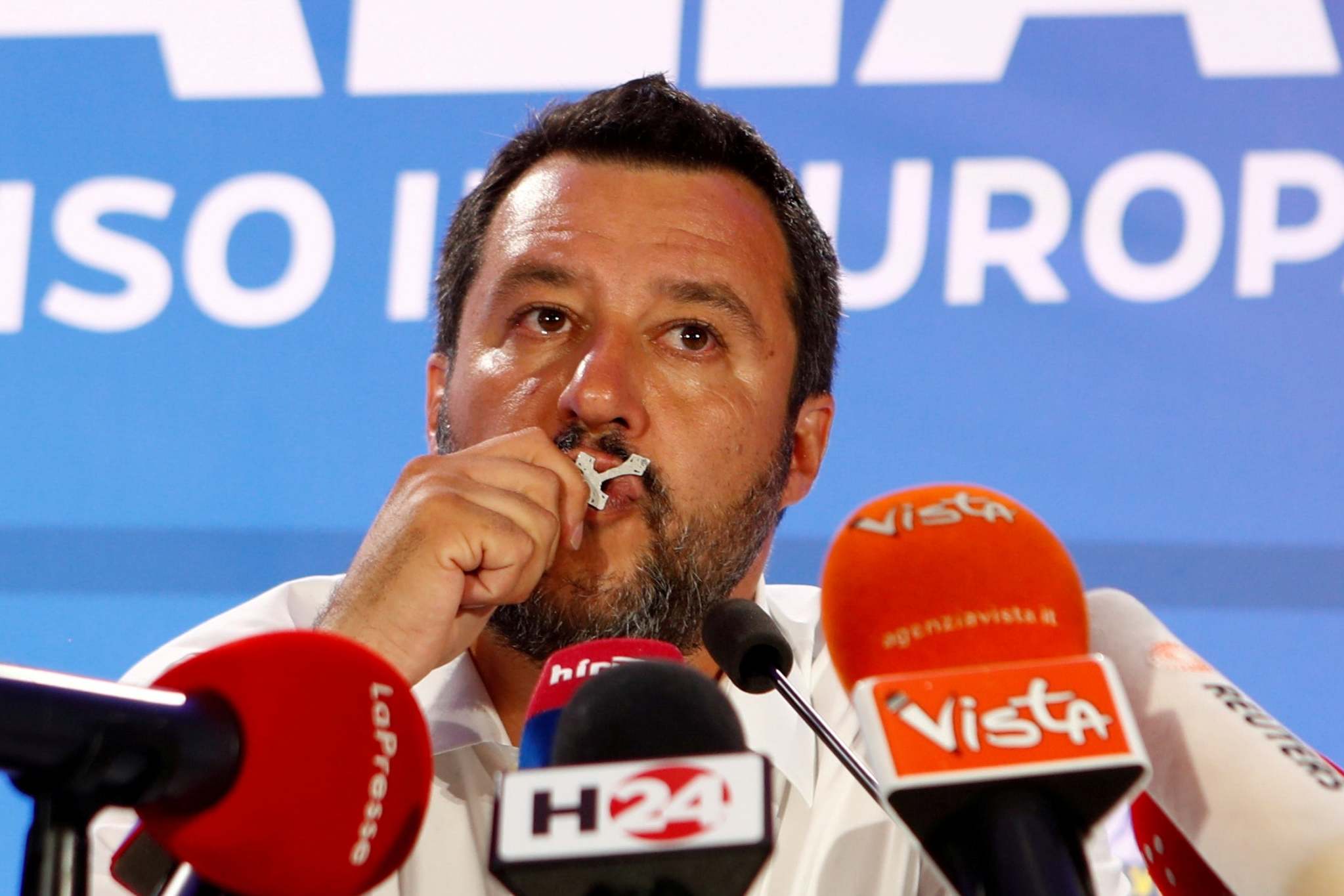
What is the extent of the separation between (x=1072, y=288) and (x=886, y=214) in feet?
1.21

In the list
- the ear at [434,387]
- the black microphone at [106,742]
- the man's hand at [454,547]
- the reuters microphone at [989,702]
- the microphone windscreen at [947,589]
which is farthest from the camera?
the ear at [434,387]

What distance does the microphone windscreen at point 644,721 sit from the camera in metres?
0.97

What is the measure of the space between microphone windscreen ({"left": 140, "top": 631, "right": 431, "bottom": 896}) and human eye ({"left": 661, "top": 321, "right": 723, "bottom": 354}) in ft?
4.66

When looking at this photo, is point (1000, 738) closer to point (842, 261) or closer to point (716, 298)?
point (716, 298)

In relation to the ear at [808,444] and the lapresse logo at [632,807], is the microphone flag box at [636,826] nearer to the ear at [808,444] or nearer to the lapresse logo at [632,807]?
the lapresse logo at [632,807]

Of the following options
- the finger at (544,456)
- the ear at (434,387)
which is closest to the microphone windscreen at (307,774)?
the finger at (544,456)

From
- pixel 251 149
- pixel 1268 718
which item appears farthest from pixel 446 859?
pixel 251 149

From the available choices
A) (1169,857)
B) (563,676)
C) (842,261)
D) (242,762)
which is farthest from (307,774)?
(842,261)

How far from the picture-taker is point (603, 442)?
7.18 ft

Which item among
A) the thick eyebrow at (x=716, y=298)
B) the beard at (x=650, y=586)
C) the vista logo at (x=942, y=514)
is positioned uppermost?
the vista logo at (x=942, y=514)

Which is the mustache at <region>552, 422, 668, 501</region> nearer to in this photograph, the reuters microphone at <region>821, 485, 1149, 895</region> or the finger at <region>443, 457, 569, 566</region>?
the finger at <region>443, 457, 569, 566</region>

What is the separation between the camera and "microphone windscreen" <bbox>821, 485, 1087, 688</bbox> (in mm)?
1051

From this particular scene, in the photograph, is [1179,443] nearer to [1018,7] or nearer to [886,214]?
[886,214]

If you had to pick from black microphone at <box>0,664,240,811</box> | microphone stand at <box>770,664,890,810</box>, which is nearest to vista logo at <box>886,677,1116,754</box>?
microphone stand at <box>770,664,890,810</box>
